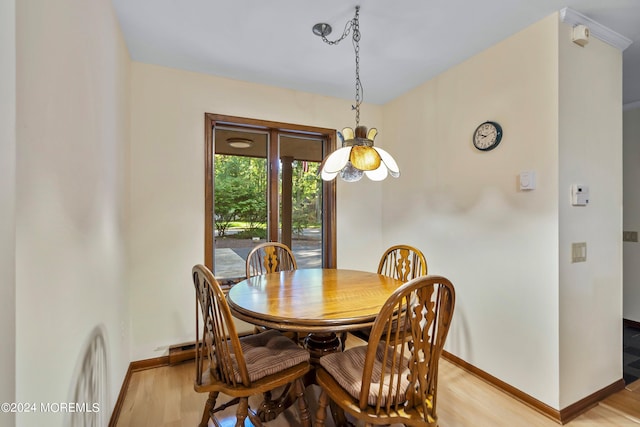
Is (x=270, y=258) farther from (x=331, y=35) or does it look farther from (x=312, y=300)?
(x=331, y=35)

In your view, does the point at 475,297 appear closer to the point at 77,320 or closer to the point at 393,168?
the point at 393,168

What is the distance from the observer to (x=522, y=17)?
1827mm

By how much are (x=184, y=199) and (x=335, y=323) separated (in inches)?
72.5

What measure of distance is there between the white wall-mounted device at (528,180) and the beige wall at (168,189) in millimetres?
2207

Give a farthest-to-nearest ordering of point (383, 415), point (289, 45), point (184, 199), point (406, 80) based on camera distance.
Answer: point (406, 80), point (184, 199), point (289, 45), point (383, 415)

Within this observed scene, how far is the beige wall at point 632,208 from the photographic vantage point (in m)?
3.14

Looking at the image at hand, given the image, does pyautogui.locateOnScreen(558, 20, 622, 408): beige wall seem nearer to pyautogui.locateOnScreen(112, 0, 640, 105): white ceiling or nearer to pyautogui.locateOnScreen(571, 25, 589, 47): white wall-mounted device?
pyautogui.locateOnScreen(571, 25, 589, 47): white wall-mounted device

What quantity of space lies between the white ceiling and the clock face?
59 centimetres

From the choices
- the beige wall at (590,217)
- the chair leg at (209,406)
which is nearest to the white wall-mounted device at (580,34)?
the beige wall at (590,217)

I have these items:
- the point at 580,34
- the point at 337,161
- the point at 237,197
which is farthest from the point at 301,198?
the point at 580,34

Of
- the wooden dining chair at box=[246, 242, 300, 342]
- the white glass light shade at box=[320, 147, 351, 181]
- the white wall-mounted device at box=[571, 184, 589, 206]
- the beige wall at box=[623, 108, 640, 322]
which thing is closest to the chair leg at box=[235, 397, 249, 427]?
the wooden dining chair at box=[246, 242, 300, 342]

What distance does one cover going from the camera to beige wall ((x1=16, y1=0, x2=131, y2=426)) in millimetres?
787

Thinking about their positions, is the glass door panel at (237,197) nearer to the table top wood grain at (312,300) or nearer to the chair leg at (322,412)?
the table top wood grain at (312,300)

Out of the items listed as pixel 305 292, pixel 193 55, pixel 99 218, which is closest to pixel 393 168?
pixel 305 292
